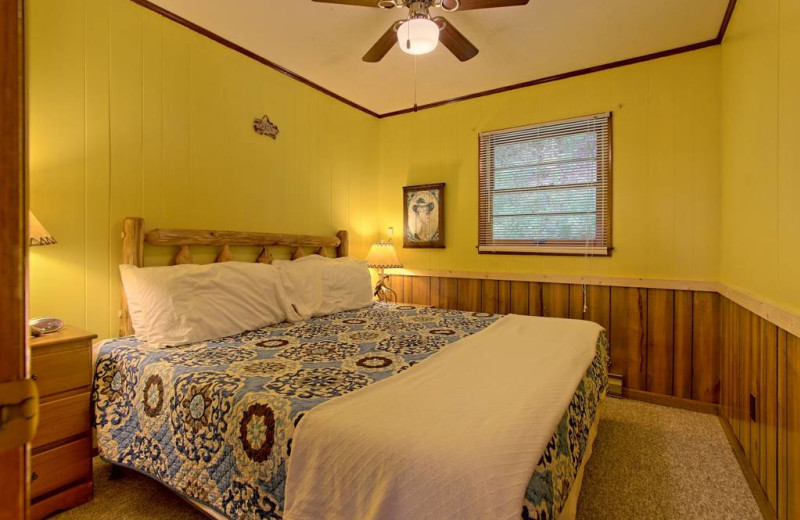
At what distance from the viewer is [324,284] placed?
2.83 m

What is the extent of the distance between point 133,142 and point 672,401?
12.6 feet

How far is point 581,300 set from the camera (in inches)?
122

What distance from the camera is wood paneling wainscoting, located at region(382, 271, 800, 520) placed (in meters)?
1.46

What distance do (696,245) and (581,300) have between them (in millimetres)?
845

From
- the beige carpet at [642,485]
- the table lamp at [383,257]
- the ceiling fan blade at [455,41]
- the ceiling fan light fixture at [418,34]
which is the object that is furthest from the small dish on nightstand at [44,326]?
the ceiling fan blade at [455,41]

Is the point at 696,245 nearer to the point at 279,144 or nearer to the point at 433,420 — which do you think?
the point at 433,420

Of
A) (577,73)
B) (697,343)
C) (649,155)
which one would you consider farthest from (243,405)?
(577,73)

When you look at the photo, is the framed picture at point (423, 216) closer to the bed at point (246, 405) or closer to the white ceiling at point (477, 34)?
the white ceiling at point (477, 34)

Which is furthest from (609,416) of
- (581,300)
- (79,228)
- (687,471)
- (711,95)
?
(79,228)

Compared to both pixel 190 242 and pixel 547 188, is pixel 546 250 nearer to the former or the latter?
pixel 547 188

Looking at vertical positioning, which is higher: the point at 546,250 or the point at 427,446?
the point at 546,250

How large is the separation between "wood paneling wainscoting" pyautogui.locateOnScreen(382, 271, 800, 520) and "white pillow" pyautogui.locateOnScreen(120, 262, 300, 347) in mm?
1942

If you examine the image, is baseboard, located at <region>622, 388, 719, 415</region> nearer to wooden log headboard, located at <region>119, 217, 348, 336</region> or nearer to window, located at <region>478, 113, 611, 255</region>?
window, located at <region>478, 113, 611, 255</region>

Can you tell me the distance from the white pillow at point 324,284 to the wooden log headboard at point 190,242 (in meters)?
0.20
